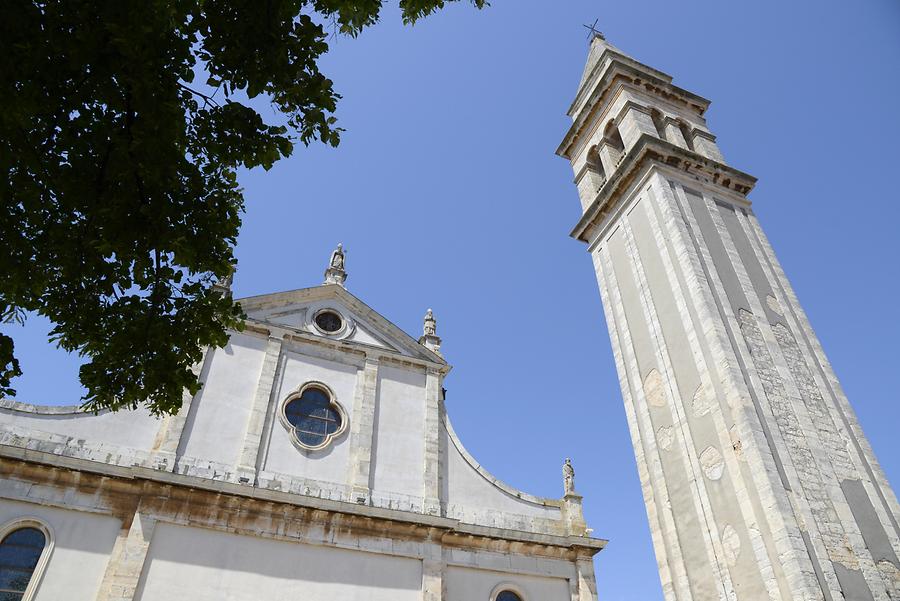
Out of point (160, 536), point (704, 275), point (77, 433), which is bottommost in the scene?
point (160, 536)

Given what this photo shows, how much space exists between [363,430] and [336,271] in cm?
474

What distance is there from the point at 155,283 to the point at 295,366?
30.0ft

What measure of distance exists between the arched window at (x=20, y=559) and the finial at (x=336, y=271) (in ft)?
27.8

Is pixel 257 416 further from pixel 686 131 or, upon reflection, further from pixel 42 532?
pixel 686 131

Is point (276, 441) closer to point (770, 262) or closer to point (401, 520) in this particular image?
point (401, 520)

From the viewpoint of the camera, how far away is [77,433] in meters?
12.4

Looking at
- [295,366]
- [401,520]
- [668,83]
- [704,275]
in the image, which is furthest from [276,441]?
[668,83]

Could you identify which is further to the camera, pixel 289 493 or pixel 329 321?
pixel 329 321

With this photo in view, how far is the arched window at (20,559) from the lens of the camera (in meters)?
10.5

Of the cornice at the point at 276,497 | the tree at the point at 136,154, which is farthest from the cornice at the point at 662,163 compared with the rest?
the tree at the point at 136,154

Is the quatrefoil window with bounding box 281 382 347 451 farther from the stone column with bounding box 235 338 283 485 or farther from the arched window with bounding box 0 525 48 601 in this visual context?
the arched window with bounding box 0 525 48 601

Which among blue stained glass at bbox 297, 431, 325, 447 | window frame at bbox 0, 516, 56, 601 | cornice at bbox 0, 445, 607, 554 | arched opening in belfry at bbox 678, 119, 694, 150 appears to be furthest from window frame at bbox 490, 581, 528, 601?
arched opening in belfry at bbox 678, 119, 694, 150

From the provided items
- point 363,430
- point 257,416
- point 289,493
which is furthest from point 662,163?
point 289,493

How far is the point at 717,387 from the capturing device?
41.4ft
